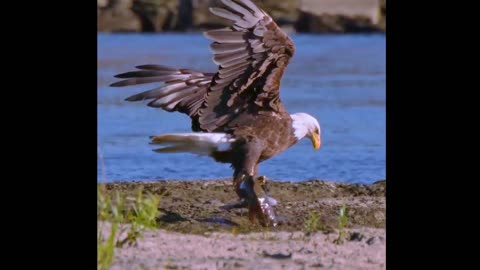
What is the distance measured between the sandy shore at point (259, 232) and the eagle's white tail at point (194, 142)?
43cm

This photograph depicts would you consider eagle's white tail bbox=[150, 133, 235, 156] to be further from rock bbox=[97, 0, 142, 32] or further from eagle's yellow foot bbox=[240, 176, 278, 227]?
rock bbox=[97, 0, 142, 32]

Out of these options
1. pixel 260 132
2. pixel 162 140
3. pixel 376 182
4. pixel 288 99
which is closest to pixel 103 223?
pixel 162 140

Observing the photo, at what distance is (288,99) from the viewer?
48.1ft

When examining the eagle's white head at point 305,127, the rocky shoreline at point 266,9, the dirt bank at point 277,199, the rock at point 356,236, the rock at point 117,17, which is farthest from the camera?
the rock at point 117,17

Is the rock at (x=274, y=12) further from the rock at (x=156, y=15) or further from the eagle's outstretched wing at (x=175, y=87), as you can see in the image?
the eagle's outstretched wing at (x=175, y=87)

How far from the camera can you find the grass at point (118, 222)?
625 centimetres

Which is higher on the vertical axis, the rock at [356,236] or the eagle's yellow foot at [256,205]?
the rock at [356,236]

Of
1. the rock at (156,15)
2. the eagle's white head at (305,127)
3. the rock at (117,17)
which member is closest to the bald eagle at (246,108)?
the eagle's white head at (305,127)

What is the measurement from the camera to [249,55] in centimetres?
802
